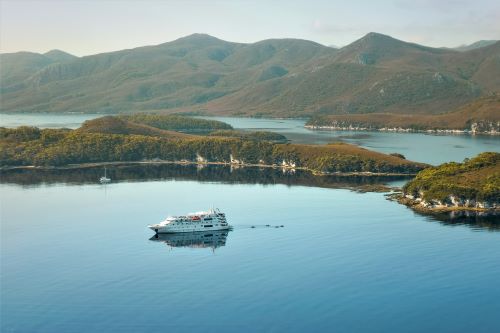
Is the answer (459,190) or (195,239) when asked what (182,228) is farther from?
(459,190)

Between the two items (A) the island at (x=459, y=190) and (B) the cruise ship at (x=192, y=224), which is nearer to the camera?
(B) the cruise ship at (x=192, y=224)

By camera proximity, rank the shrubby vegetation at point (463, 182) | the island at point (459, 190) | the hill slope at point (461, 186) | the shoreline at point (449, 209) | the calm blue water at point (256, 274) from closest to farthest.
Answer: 1. the calm blue water at point (256, 274)
2. the shoreline at point (449, 209)
3. the island at point (459, 190)
4. the hill slope at point (461, 186)
5. the shrubby vegetation at point (463, 182)

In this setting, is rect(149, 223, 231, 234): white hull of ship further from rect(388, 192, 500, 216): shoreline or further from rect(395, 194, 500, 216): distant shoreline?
rect(395, 194, 500, 216): distant shoreline

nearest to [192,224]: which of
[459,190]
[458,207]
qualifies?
[458,207]

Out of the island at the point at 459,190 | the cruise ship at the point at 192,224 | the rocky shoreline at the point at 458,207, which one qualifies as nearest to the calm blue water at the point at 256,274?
the cruise ship at the point at 192,224

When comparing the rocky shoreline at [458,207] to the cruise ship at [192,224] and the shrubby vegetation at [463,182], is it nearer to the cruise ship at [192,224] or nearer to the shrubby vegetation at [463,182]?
the shrubby vegetation at [463,182]

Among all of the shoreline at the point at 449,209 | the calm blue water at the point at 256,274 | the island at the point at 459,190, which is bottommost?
the calm blue water at the point at 256,274
